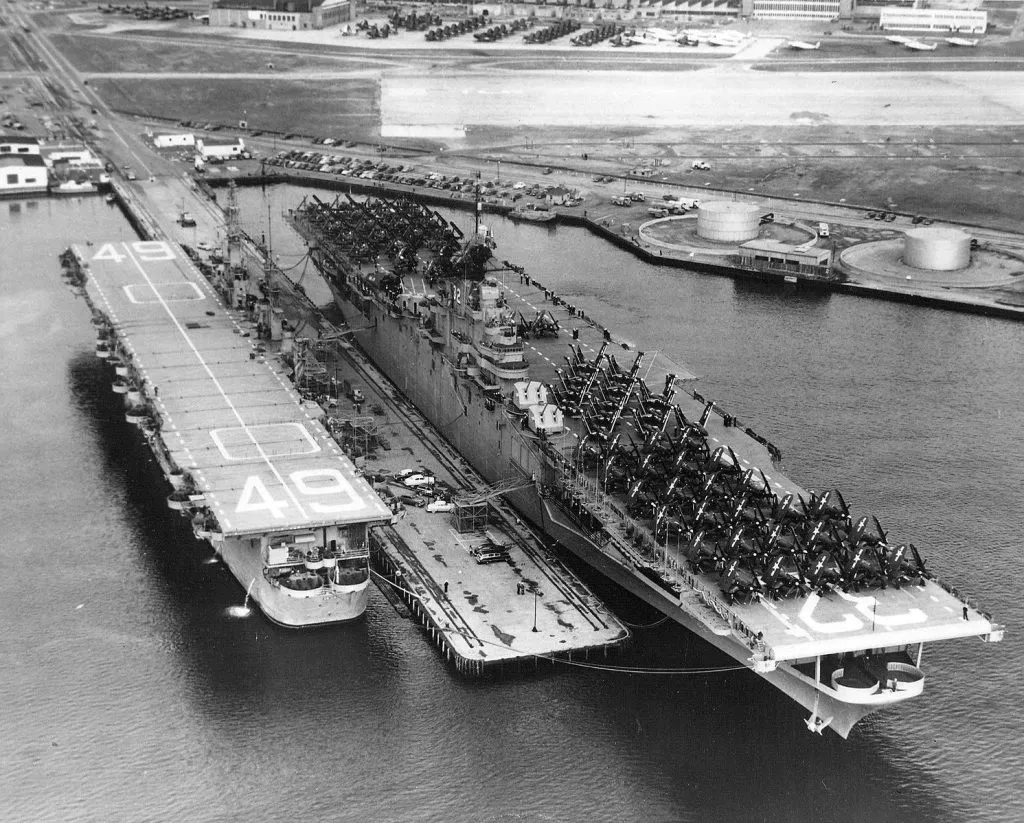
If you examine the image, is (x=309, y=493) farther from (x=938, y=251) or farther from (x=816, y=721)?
(x=938, y=251)

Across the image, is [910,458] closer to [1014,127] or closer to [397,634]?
[397,634]

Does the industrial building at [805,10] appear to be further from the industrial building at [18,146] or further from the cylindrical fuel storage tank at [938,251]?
the industrial building at [18,146]

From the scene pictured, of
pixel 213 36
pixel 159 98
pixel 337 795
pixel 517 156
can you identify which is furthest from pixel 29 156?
pixel 337 795

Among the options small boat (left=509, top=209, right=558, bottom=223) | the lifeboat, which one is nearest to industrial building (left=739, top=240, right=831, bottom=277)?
small boat (left=509, top=209, right=558, bottom=223)

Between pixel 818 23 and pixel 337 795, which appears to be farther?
pixel 818 23

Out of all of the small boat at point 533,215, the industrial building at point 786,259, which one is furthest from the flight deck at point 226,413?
the industrial building at point 786,259
